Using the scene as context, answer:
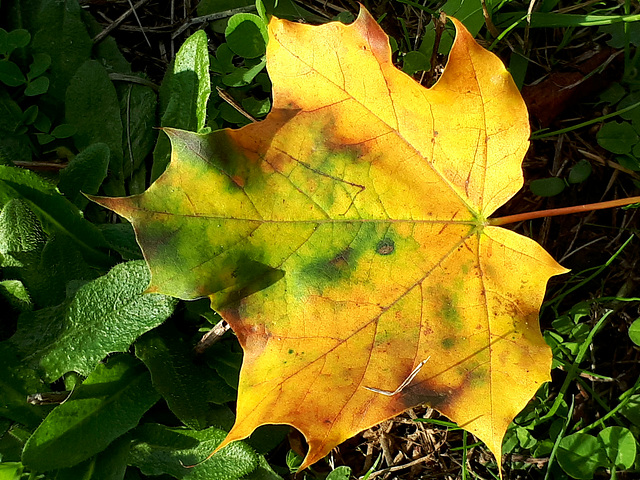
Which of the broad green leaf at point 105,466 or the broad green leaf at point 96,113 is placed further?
the broad green leaf at point 96,113

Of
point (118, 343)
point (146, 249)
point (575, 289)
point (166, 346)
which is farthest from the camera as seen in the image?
point (575, 289)

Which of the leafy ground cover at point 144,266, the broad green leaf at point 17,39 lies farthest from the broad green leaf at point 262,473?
the broad green leaf at point 17,39

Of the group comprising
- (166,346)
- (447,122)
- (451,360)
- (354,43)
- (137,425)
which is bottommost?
(137,425)

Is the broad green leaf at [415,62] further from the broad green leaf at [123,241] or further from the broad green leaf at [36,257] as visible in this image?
the broad green leaf at [36,257]

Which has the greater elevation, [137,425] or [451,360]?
[451,360]

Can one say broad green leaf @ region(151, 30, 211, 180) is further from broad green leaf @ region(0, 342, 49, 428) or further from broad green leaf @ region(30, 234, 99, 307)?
broad green leaf @ region(0, 342, 49, 428)

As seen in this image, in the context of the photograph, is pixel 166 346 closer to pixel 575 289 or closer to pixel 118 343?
pixel 118 343

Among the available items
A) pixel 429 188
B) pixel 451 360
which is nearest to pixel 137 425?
pixel 451 360
